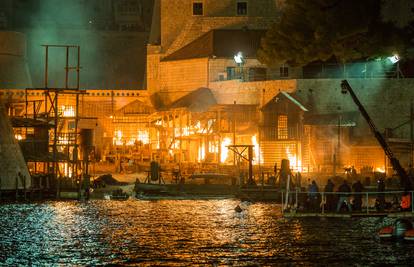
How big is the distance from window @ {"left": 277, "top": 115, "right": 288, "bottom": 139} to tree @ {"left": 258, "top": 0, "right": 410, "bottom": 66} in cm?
397

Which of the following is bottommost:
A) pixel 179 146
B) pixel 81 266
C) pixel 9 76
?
pixel 81 266

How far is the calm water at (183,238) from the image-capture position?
2992 cm

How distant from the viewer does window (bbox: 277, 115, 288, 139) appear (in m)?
61.8

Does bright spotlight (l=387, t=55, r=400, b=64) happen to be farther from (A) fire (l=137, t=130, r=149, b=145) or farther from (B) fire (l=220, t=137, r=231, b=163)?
(A) fire (l=137, t=130, r=149, b=145)

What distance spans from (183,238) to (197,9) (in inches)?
1721

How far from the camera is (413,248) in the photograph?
31.9m

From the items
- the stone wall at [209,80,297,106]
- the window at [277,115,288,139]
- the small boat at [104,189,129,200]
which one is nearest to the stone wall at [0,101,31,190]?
the small boat at [104,189,129,200]

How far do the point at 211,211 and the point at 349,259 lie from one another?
47.3 ft

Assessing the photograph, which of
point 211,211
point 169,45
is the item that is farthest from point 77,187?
point 169,45

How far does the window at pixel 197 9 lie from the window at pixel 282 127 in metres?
17.0

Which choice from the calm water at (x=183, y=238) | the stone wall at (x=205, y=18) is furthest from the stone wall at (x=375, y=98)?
the calm water at (x=183, y=238)

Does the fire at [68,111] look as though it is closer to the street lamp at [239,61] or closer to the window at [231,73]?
the window at [231,73]

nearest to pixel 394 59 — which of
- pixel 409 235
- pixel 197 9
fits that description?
pixel 197 9

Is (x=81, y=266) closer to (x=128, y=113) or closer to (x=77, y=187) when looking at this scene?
(x=77, y=187)
